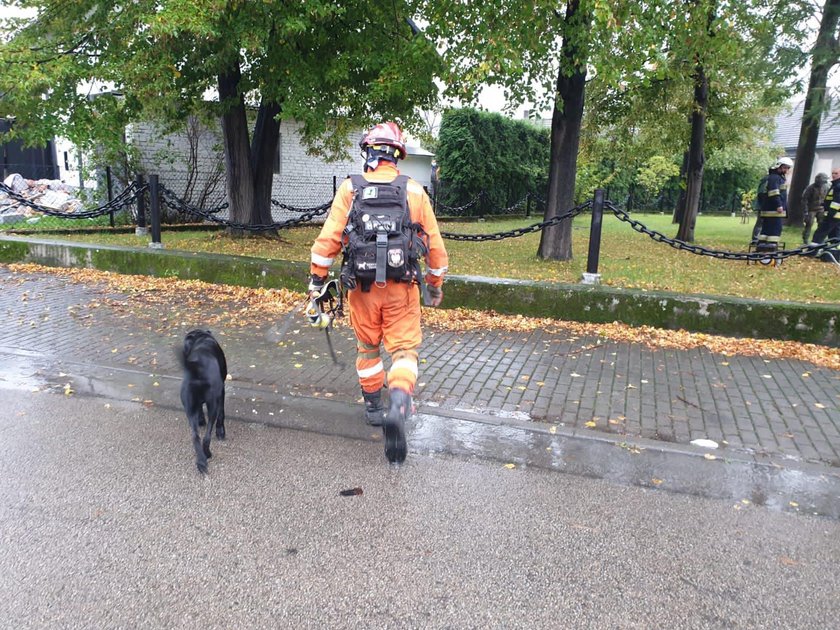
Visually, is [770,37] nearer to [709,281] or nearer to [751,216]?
[709,281]

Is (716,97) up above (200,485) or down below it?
above

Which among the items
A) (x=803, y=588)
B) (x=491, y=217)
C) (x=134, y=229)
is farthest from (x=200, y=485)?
(x=491, y=217)

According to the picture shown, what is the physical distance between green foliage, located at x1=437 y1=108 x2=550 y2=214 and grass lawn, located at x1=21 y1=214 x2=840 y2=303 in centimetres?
767

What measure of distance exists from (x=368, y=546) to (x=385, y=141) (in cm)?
248

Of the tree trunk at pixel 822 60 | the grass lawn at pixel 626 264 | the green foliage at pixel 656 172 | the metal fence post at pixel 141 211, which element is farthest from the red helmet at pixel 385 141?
the green foliage at pixel 656 172

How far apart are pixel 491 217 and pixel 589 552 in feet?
73.5

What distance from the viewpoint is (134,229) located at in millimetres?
A: 14656

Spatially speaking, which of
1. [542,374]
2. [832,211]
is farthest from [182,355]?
[832,211]

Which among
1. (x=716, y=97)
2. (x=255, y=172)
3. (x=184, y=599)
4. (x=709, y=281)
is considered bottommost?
(x=184, y=599)

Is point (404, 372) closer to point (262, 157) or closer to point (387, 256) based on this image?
point (387, 256)

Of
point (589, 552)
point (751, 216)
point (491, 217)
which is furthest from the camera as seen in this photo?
point (751, 216)

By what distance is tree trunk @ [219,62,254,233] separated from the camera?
1245 centimetres

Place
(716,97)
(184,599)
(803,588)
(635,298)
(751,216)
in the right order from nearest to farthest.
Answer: (184,599)
(803,588)
(635,298)
(716,97)
(751,216)

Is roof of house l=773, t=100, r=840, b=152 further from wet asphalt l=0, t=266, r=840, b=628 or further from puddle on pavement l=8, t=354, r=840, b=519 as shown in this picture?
puddle on pavement l=8, t=354, r=840, b=519
